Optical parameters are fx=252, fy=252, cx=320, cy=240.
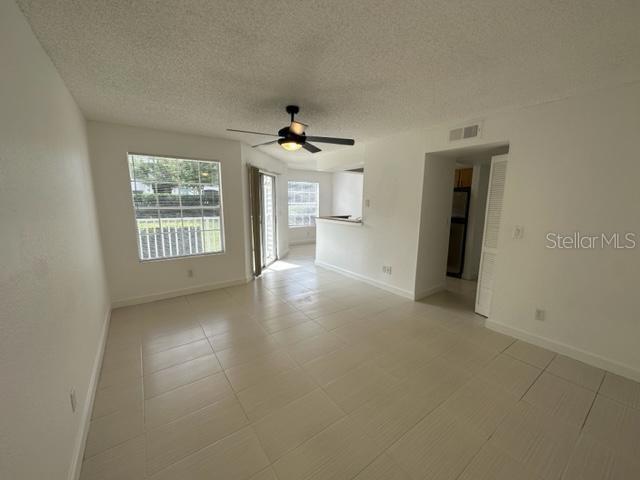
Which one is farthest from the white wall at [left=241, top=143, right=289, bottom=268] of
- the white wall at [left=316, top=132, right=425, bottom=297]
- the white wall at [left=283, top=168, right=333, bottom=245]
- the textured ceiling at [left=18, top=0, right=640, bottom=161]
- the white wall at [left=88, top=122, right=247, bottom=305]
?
the textured ceiling at [left=18, top=0, right=640, bottom=161]

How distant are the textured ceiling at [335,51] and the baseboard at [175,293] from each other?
2432 millimetres

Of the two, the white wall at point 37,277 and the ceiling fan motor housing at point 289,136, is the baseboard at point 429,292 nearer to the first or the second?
the ceiling fan motor housing at point 289,136

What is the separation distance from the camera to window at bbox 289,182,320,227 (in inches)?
302

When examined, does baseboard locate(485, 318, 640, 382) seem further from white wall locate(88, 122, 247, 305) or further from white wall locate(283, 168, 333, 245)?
white wall locate(283, 168, 333, 245)

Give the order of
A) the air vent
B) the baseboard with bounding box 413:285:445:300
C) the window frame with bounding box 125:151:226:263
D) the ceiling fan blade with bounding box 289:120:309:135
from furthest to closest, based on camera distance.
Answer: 1. the baseboard with bounding box 413:285:445:300
2. the window frame with bounding box 125:151:226:263
3. the air vent
4. the ceiling fan blade with bounding box 289:120:309:135

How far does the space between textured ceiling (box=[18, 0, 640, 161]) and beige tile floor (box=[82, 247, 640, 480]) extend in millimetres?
2466

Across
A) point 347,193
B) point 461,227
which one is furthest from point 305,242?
point 461,227

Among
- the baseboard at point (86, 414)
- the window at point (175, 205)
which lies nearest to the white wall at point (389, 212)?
the window at point (175, 205)

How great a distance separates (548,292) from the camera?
255 centimetres

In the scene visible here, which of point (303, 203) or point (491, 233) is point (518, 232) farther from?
point (303, 203)

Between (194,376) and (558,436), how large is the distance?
8.79 ft

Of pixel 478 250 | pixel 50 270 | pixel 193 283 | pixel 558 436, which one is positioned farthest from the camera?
pixel 478 250

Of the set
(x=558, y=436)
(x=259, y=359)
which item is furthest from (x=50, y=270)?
(x=558, y=436)

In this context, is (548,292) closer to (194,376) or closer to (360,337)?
(360,337)
